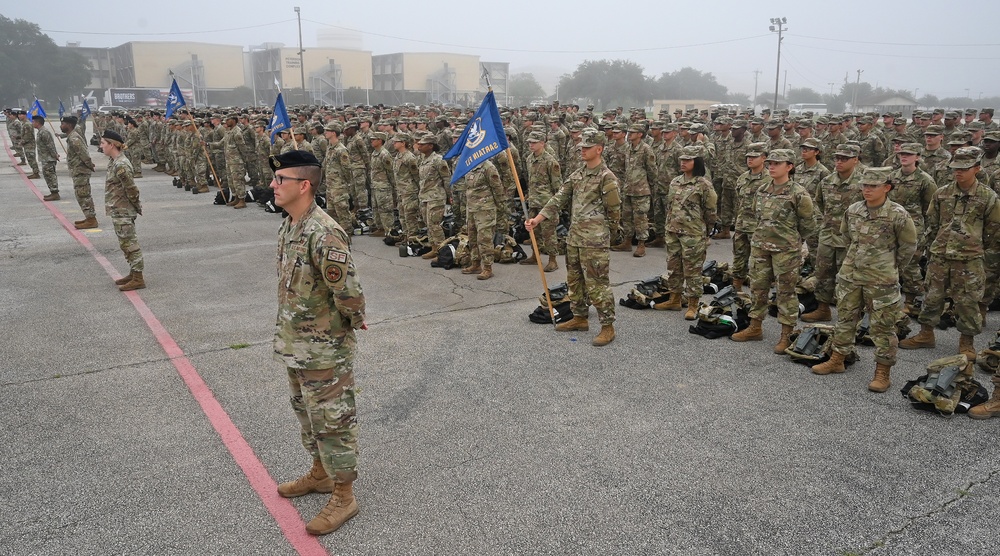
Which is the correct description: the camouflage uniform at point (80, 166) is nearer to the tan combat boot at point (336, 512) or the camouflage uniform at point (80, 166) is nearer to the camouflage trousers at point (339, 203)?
the camouflage trousers at point (339, 203)


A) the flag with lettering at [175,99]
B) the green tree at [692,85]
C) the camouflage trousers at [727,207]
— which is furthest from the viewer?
the green tree at [692,85]

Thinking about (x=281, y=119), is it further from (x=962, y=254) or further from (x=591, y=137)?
(x=962, y=254)

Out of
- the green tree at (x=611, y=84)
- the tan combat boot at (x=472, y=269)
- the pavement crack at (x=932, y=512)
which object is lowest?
the pavement crack at (x=932, y=512)

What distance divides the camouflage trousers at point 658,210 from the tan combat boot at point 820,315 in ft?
14.9

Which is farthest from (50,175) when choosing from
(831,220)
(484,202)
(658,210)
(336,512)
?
(831,220)

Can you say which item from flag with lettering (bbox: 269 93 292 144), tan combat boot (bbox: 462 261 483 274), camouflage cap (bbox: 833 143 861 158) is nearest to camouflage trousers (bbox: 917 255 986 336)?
camouflage cap (bbox: 833 143 861 158)

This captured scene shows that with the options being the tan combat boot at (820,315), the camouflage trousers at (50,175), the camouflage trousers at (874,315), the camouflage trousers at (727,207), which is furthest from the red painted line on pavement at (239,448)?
the camouflage trousers at (50,175)

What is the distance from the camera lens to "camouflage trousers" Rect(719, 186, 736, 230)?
41.8ft

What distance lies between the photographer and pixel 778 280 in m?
6.94

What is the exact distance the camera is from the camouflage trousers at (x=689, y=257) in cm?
795

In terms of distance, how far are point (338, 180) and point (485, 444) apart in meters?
8.64

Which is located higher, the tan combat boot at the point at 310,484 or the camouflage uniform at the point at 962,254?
the camouflage uniform at the point at 962,254

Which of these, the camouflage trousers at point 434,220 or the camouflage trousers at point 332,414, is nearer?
the camouflage trousers at point 332,414

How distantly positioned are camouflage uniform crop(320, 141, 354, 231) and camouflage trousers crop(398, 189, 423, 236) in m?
1.42
